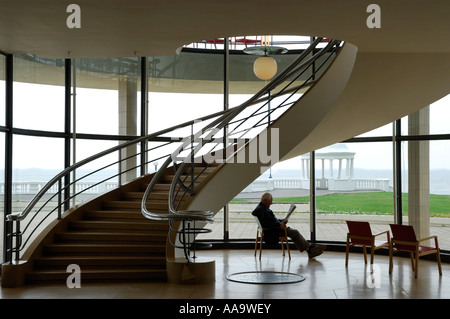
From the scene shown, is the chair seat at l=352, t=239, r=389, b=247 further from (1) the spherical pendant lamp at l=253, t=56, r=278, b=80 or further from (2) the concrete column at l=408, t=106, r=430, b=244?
(1) the spherical pendant lamp at l=253, t=56, r=278, b=80

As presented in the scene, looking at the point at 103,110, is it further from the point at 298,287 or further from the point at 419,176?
the point at 419,176

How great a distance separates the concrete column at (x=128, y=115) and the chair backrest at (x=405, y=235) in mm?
5107

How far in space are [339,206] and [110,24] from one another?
273 inches

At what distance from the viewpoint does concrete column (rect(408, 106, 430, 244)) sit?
34.2ft

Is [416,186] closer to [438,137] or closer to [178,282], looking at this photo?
[438,137]

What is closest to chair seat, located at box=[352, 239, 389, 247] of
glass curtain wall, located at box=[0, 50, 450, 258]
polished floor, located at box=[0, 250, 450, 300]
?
polished floor, located at box=[0, 250, 450, 300]

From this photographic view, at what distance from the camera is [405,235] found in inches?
316

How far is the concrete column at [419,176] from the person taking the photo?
10.4 metres

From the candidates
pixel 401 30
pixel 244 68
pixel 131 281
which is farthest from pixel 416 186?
pixel 131 281

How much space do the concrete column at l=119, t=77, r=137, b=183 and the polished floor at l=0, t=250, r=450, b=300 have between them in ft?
10.0
